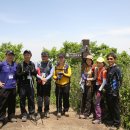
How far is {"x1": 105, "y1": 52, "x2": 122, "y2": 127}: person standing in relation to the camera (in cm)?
761

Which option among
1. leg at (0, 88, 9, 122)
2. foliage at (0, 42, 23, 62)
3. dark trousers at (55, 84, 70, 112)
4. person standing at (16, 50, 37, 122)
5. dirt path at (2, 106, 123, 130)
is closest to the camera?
dirt path at (2, 106, 123, 130)

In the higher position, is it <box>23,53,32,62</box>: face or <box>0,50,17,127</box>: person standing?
<box>23,53,32,62</box>: face

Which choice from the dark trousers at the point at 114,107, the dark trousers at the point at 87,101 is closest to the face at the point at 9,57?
the dark trousers at the point at 87,101

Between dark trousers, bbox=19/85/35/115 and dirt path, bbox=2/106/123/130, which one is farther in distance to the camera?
dark trousers, bbox=19/85/35/115

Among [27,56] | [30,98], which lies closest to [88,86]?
[30,98]

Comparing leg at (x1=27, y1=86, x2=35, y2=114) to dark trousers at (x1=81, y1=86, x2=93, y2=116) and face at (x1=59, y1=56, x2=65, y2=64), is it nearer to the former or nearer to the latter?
face at (x1=59, y1=56, x2=65, y2=64)

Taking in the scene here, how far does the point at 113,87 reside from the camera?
25.1 ft

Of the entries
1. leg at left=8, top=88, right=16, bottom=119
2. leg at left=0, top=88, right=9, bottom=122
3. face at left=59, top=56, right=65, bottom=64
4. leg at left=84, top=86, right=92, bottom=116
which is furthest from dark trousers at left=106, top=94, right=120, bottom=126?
leg at left=0, top=88, right=9, bottom=122

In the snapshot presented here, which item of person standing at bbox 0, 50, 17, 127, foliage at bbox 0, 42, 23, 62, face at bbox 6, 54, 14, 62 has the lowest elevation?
person standing at bbox 0, 50, 17, 127

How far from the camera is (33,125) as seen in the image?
Result: 801 centimetres

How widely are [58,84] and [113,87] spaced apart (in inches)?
74.6

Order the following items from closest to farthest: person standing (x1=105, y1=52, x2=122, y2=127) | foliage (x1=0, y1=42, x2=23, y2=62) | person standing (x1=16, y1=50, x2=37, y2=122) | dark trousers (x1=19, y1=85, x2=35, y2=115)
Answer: person standing (x1=105, y1=52, x2=122, y2=127) < person standing (x1=16, y1=50, x2=37, y2=122) < dark trousers (x1=19, y1=85, x2=35, y2=115) < foliage (x1=0, y1=42, x2=23, y2=62)

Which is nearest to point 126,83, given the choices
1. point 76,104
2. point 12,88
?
point 76,104

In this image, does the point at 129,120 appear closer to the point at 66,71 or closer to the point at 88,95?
the point at 88,95
